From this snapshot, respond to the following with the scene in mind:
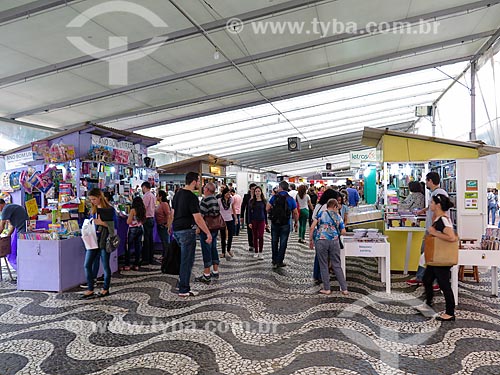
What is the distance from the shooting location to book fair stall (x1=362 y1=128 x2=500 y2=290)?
5.19m

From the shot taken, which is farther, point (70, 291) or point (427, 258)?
point (70, 291)

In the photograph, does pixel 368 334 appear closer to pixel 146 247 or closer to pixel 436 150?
pixel 436 150

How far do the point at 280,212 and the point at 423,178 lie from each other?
94.4 inches

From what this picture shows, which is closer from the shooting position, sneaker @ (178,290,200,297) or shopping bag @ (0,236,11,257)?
sneaker @ (178,290,200,297)

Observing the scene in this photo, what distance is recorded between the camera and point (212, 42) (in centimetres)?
617

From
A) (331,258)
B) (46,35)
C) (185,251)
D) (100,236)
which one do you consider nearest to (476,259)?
(331,258)

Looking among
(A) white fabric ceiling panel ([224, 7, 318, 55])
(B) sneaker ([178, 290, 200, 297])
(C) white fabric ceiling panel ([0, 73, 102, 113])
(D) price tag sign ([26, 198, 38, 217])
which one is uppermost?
(A) white fabric ceiling panel ([224, 7, 318, 55])

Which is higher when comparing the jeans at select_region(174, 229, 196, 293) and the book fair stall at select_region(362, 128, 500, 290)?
the book fair stall at select_region(362, 128, 500, 290)

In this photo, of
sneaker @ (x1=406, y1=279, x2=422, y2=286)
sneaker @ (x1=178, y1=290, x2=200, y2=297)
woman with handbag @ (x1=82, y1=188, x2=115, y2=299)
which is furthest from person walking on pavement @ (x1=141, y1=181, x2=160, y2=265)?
sneaker @ (x1=406, y1=279, x2=422, y2=286)

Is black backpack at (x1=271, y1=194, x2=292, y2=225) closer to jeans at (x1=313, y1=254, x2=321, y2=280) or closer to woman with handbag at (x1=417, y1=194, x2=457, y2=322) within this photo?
jeans at (x1=313, y1=254, x2=321, y2=280)

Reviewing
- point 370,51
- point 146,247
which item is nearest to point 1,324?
point 146,247

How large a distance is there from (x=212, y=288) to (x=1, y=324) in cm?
227

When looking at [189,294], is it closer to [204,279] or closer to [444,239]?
[204,279]

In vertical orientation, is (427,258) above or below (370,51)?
below
